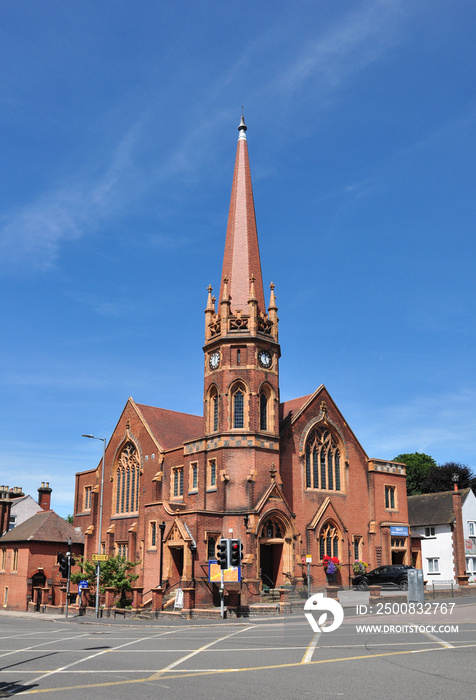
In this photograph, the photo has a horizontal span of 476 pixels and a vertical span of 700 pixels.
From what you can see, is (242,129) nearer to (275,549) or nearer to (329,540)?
(329,540)

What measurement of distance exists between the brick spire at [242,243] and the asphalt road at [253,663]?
24.4 metres

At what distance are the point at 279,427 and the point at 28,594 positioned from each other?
22039 millimetres

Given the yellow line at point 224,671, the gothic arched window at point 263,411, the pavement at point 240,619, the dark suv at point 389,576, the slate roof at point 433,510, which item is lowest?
the pavement at point 240,619

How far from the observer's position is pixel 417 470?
8219 cm

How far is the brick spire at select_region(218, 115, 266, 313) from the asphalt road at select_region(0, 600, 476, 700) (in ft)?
80.0

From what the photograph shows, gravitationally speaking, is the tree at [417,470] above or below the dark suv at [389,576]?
above

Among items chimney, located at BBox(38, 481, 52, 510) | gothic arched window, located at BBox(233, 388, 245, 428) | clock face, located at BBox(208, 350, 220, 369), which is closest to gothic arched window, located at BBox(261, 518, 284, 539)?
gothic arched window, located at BBox(233, 388, 245, 428)

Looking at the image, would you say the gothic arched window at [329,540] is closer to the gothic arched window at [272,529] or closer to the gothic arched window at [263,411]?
the gothic arched window at [272,529]

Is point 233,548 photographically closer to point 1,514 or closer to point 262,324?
point 262,324

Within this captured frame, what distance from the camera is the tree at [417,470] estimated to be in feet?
267

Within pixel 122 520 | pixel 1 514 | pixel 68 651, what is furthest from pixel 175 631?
pixel 1 514

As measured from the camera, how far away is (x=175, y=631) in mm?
25062

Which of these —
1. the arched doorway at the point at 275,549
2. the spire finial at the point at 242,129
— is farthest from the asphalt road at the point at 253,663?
the spire finial at the point at 242,129

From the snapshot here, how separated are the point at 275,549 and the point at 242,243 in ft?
66.6
